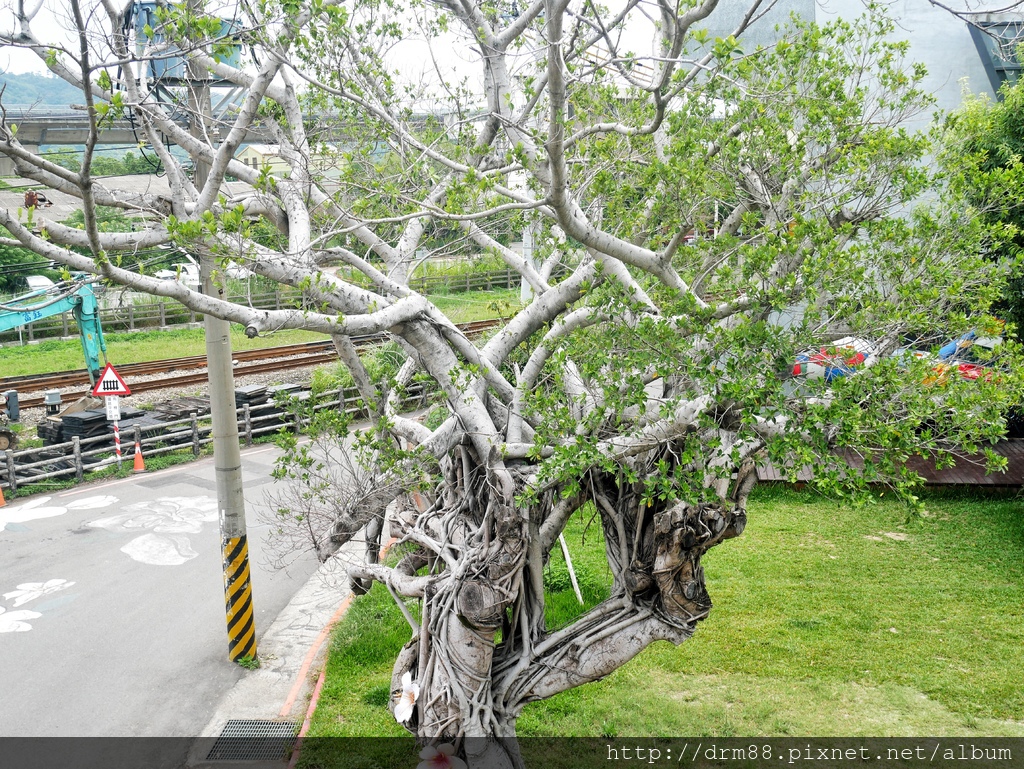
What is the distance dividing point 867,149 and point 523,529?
3992mm

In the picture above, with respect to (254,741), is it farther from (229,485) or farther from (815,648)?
(815,648)

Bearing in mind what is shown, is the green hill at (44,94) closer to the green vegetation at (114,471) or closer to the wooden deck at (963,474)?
the green vegetation at (114,471)

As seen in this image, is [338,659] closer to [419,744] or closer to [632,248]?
[419,744]

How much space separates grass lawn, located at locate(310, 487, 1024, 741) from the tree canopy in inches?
61.2

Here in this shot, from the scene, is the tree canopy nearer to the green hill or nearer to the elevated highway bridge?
the green hill

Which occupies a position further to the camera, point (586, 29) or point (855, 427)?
point (586, 29)

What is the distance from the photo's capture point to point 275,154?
808 cm

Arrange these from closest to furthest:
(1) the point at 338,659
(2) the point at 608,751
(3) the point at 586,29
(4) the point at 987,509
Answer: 1. (2) the point at 608,751
2. (3) the point at 586,29
3. (1) the point at 338,659
4. (4) the point at 987,509

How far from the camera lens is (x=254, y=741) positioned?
8.22 metres

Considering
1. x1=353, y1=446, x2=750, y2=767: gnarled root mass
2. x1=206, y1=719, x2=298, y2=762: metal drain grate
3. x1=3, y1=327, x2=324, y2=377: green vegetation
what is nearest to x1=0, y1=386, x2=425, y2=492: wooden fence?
x1=3, y1=327, x2=324, y2=377: green vegetation


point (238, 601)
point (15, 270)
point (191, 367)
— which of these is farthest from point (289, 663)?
point (15, 270)

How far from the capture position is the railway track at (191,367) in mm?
21781

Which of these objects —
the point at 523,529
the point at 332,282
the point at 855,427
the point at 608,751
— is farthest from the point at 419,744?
the point at 855,427

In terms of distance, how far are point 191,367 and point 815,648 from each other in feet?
64.3
